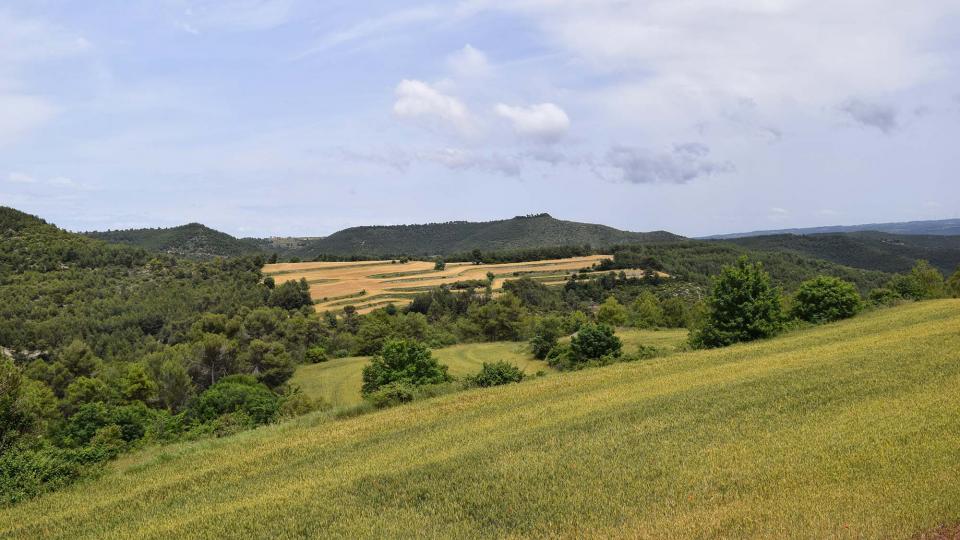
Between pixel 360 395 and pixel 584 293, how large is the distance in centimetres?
6589

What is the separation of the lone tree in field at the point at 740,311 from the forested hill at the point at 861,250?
434ft

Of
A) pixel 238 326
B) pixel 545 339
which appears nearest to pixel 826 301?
pixel 545 339

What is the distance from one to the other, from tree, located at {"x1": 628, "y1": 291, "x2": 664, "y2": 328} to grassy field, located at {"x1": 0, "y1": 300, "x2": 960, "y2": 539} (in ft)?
181

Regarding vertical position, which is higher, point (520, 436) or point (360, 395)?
point (520, 436)

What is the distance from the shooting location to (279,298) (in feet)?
296

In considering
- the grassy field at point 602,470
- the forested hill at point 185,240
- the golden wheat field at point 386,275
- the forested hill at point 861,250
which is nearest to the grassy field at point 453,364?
the grassy field at point 602,470

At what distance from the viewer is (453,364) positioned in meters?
55.8

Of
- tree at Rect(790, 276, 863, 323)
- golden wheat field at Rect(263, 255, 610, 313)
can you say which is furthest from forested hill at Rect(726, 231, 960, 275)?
tree at Rect(790, 276, 863, 323)

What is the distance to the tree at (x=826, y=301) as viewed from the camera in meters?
39.7

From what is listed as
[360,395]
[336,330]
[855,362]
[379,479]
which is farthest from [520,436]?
[336,330]

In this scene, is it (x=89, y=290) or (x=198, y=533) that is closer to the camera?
(x=198, y=533)

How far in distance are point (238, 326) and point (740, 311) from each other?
56.2 metres

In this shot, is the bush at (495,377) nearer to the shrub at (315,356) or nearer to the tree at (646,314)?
the shrub at (315,356)

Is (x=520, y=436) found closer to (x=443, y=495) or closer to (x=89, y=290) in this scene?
(x=443, y=495)
